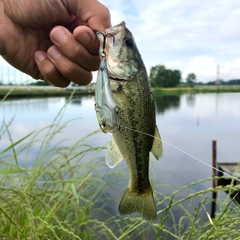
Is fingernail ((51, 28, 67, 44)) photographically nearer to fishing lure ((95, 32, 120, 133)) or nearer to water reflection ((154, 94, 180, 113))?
fishing lure ((95, 32, 120, 133))

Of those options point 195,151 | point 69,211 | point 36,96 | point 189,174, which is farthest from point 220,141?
point 36,96

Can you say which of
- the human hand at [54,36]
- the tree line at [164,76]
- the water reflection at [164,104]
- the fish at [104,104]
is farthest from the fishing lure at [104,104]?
the tree line at [164,76]

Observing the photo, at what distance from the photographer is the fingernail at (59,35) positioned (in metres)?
1.88

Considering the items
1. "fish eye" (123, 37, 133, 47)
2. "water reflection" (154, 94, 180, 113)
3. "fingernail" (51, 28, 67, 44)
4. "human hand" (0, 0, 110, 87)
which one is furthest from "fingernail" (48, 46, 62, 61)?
"water reflection" (154, 94, 180, 113)

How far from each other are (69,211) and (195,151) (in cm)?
1202

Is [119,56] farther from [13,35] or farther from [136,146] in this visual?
[13,35]

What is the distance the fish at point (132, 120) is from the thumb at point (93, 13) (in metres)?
0.26

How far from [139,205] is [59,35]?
1.11 meters

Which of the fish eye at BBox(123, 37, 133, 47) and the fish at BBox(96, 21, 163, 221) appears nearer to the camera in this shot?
the fish at BBox(96, 21, 163, 221)

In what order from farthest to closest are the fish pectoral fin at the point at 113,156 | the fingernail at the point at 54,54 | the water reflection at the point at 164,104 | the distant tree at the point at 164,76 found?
the distant tree at the point at 164,76, the water reflection at the point at 164,104, the fingernail at the point at 54,54, the fish pectoral fin at the point at 113,156

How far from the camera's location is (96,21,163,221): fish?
4.89 ft

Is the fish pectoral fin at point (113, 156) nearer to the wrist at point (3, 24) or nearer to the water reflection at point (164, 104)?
the wrist at point (3, 24)

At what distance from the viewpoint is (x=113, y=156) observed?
1.57m

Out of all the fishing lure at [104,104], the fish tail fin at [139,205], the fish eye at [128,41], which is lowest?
the fish tail fin at [139,205]
